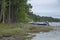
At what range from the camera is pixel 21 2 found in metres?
53.0

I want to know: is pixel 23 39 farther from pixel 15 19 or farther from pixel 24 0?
pixel 15 19

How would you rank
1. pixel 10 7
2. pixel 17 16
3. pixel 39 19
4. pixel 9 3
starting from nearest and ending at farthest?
1. pixel 9 3
2. pixel 10 7
3. pixel 17 16
4. pixel 39 19

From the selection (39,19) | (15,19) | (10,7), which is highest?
(10,7)

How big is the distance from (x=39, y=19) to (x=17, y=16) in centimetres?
10541

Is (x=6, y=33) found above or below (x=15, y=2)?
below

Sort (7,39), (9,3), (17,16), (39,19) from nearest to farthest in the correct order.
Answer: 1. (7,39)
2. (9,3)
3. (17,16)
4. (39,19)

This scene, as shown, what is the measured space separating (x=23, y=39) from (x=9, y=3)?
67.9 feet

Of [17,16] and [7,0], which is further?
[17,16]

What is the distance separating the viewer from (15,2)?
50.8 metres

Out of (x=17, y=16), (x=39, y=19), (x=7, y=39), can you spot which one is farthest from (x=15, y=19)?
(x=39, y=19)

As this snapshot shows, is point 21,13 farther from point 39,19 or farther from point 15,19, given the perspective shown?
point 39,19

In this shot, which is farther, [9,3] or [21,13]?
[21,13]

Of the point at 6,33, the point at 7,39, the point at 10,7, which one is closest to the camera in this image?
the point at 7,39

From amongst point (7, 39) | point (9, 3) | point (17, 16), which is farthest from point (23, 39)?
point (17, 16)
